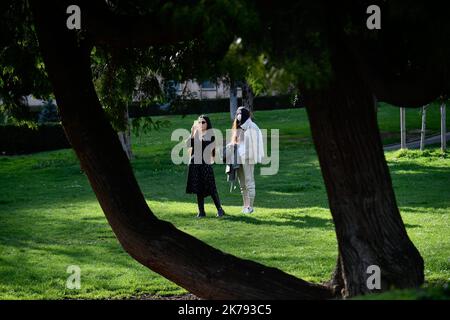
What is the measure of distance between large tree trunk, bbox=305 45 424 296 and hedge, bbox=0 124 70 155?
89.5ft

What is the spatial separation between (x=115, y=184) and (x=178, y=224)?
706cm

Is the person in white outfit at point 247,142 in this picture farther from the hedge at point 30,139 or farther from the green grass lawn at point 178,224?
the hedge at point 30,139

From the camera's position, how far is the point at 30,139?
3469 centimetres

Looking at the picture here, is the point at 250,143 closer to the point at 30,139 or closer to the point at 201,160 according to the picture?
the point at 201,160

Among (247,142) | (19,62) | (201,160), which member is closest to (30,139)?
(201,160)

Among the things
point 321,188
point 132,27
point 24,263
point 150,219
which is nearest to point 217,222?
point 24,263

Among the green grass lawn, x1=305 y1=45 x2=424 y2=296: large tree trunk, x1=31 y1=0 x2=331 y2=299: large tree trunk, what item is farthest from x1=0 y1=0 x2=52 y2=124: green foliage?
x1=305 y1=45 x2=424 y2=296: large tree trunk

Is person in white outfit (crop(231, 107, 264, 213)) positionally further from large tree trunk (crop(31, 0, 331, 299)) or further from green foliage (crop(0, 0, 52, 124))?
large tree trunk (crop(31, 0, 331, 299))

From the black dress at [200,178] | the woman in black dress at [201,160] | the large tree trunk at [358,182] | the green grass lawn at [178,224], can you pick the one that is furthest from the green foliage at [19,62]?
the black dress at [200,178]

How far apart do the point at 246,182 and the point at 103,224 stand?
276 centimetres

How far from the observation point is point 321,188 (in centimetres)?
2036

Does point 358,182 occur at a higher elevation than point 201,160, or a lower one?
higher

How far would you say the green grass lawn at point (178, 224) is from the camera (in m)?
11.2
